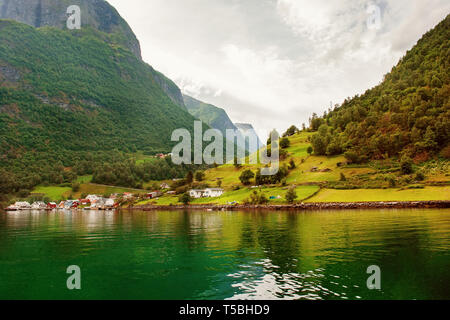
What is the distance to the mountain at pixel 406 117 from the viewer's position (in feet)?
359

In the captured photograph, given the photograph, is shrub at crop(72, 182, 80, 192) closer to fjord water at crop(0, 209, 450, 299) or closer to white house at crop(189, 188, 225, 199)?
white house at crop(189, 188, 225, 199)

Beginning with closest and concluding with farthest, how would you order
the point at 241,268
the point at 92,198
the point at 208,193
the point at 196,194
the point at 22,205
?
1. the point at 241,268
2. the point at 208,193
3. the point at 196,194
4. the point at 22,205
5. the point at 92,198

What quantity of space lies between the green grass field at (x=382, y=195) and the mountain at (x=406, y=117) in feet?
83.6

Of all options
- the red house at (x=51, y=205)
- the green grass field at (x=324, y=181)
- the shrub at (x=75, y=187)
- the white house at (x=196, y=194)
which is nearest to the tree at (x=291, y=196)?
the green grass field at (x=324, y=181)

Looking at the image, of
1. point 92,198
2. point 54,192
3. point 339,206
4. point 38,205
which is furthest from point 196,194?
point 54,192

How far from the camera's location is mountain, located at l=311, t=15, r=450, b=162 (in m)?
109

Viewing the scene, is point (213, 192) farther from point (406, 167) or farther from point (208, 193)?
point (406, 167)

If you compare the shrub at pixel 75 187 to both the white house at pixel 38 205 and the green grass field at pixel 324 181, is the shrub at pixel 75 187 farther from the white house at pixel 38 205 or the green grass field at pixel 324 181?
the white house at pixel 38 205

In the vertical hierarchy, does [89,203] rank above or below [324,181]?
below

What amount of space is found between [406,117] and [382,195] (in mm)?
61055

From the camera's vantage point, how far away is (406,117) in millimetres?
125500

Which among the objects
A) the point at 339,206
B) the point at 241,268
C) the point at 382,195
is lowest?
the point at 339,206

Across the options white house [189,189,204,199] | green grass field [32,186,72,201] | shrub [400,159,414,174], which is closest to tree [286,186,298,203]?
shrub [400,159,414,174]
